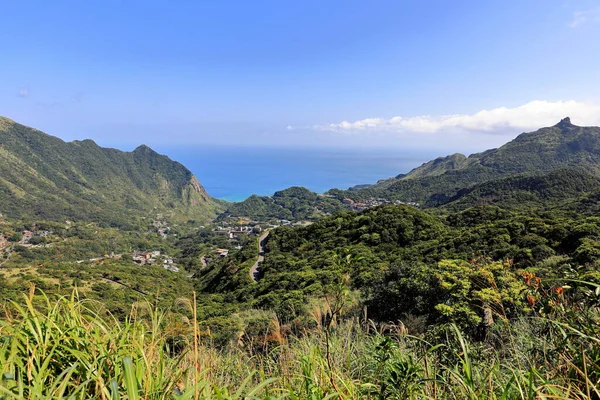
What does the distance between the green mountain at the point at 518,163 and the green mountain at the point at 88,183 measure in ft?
277

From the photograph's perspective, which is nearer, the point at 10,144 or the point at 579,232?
the point at 579,232

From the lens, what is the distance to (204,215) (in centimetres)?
13250

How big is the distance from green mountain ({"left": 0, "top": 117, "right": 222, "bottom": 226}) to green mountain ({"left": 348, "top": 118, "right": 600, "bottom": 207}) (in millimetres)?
84438

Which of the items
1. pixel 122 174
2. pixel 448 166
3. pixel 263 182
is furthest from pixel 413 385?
pixel 263 182

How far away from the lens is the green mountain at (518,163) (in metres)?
88.6

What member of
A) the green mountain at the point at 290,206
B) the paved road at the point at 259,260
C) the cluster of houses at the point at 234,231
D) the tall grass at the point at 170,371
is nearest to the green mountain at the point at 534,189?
the paved road at the point at 259,260

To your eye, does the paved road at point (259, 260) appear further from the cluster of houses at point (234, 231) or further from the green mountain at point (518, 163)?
the green mountain at point (518, 163)

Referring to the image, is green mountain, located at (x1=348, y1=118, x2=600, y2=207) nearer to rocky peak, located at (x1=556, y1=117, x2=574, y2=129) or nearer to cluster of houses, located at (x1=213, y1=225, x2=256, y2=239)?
rocky peak, located at (x1=556, y1=117, x2=574, y2=129)

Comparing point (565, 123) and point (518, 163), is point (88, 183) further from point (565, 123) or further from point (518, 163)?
point (565, 123)

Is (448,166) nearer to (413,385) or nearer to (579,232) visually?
(579,232)

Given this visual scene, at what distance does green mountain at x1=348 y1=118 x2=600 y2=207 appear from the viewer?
291 feet

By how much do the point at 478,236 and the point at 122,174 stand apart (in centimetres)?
16798

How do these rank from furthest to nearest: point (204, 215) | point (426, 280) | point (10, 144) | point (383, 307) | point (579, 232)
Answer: point (204, 215) < point (10, 144) < point (579, 232) < point (383, 307) < point (426, 280)

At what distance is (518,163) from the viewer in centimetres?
9512
